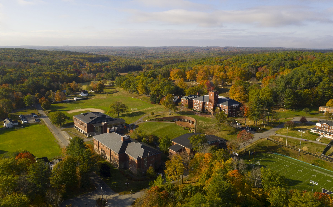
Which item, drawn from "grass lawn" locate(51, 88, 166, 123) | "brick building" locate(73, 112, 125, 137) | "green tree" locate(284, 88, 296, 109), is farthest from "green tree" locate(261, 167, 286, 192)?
"grass lawn" locate(51, 88, 166, 123)

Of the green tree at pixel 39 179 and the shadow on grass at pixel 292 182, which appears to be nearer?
the green tree at pixel 39 179

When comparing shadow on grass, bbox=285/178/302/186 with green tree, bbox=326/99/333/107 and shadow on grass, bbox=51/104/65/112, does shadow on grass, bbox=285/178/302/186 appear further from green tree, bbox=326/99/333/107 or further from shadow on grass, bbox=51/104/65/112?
shadow on grass, bbox=51/104/65/112

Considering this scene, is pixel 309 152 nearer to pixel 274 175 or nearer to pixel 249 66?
pixel 274 175

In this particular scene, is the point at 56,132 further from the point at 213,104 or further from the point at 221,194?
the point at 221,194

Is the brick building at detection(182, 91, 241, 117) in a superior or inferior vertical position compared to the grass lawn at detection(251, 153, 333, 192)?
superior

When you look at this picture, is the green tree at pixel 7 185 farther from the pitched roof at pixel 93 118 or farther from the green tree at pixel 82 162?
the pitched roof at pixel 93 118

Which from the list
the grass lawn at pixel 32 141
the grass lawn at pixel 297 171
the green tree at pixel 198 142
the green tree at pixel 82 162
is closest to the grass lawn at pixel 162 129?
the green tree at pixel 198 142
